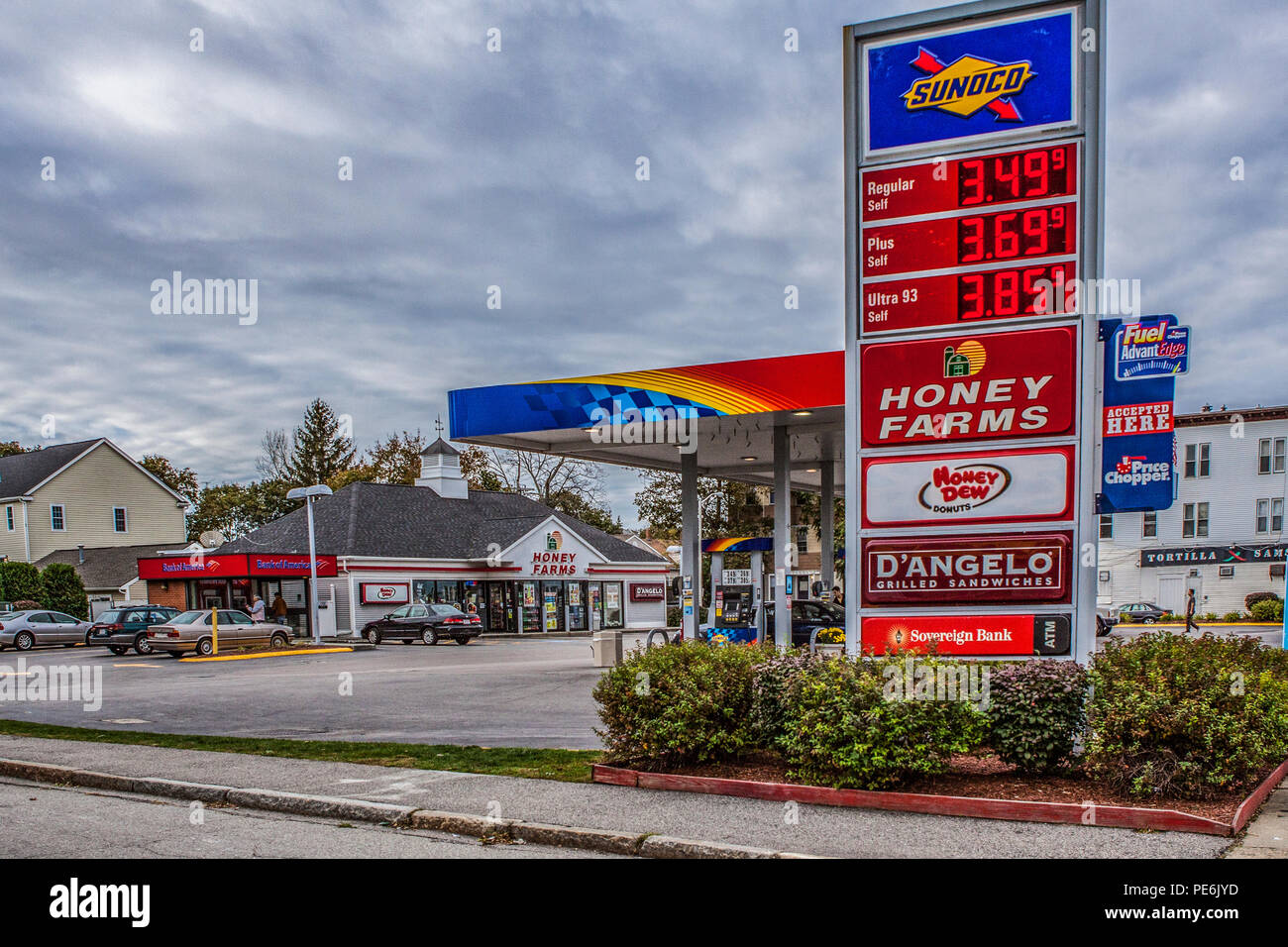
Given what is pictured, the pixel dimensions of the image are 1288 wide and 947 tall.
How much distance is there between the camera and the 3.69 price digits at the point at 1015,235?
9.41 metres

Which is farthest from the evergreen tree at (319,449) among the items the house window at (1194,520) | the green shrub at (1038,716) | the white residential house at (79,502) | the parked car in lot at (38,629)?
the green shrub at (1038,716)

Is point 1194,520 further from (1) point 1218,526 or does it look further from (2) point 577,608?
(2) point 577,608

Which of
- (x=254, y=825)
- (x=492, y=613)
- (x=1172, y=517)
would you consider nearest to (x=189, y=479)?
(x=492, y=613)

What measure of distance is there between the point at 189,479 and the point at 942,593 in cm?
8104

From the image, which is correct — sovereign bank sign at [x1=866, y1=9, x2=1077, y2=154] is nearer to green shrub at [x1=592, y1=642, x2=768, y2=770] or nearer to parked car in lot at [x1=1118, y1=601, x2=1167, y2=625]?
green shrub at [x1=592, y1=642, x2=768, y2=770]

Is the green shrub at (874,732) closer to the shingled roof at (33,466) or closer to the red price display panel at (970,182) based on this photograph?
the red price display panel at (970,182)

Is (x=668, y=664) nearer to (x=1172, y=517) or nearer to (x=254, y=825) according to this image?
(x=254, y=825)

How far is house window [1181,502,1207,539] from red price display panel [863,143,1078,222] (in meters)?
48.6

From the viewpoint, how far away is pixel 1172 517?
51969 millimetres

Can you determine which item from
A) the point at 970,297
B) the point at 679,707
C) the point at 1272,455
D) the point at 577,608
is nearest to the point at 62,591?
the point at 577,608

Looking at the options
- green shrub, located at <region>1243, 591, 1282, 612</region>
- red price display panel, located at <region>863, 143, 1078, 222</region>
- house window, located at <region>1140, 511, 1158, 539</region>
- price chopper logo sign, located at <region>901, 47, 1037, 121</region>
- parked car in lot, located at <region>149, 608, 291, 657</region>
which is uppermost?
price chopper logo sign, located at <region>901, 47, 1037, 121</region>

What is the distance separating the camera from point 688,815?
754 centimetres

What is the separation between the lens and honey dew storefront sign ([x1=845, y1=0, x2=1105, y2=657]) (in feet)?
30.6

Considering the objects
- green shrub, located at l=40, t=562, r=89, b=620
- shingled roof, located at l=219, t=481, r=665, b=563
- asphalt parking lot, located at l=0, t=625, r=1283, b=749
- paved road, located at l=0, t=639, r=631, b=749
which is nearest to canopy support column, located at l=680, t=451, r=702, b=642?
paved road, located at l=0, t=639, r=631, b=749
